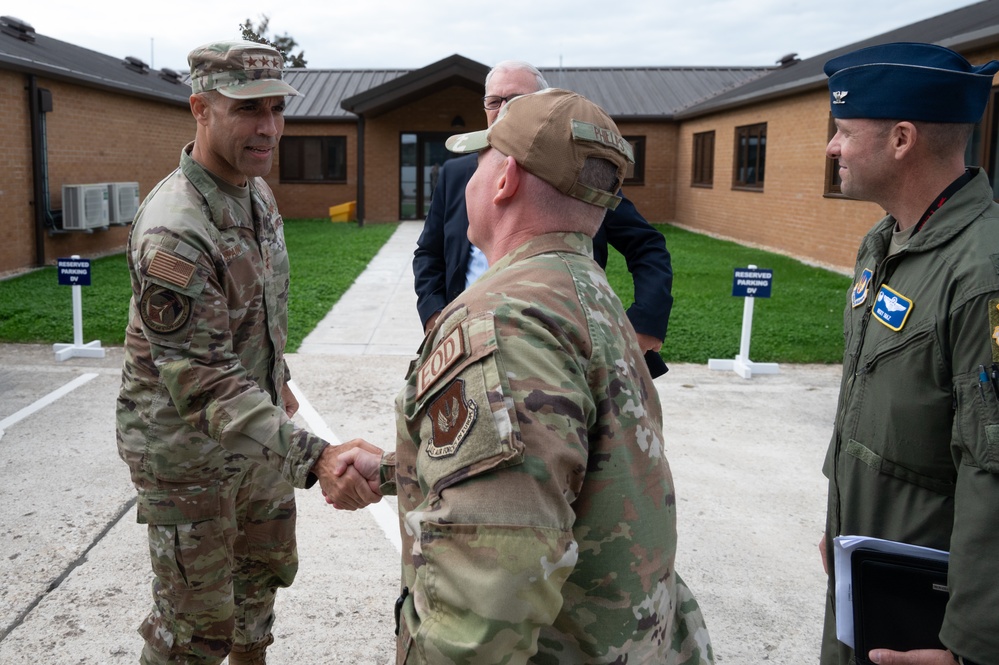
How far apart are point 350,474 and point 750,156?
1908 centimetres

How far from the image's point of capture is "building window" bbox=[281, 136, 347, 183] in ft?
82.1

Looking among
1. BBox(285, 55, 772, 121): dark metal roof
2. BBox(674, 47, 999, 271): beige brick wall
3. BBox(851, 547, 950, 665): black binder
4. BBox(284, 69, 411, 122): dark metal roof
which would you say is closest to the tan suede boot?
BBox(851, 547, 950, 665): black binder

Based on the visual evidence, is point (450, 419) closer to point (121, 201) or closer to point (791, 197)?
point (121, 201)

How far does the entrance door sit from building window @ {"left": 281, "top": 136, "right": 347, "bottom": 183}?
6.68 feet

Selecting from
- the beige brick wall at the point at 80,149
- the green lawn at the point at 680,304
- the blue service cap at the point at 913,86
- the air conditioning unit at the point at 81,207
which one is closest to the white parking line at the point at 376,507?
the blue service cap at the point at 913,86

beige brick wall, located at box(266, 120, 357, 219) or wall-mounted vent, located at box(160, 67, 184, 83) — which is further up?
wall-mounted vent, located at box(160, 67, 184, 83)

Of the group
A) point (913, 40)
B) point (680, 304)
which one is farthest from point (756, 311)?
point (913, 40)

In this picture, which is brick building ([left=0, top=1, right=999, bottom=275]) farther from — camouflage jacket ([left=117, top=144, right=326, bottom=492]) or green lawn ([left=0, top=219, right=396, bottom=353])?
camouflage jacket ([left=117, top=144, right=326, bottom=492])

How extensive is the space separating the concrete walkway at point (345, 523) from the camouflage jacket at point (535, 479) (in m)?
2.02

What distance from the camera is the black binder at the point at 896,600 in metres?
1.86

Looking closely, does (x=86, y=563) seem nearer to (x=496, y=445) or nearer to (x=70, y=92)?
(x=496, y=445)

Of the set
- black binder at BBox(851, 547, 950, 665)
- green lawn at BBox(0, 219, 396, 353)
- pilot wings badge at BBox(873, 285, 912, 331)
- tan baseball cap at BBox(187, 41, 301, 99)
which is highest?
tan baseball cap at BBox(187, 41, 301, 99)

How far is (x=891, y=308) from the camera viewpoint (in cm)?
204

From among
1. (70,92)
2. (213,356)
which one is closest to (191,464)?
(213,356)
